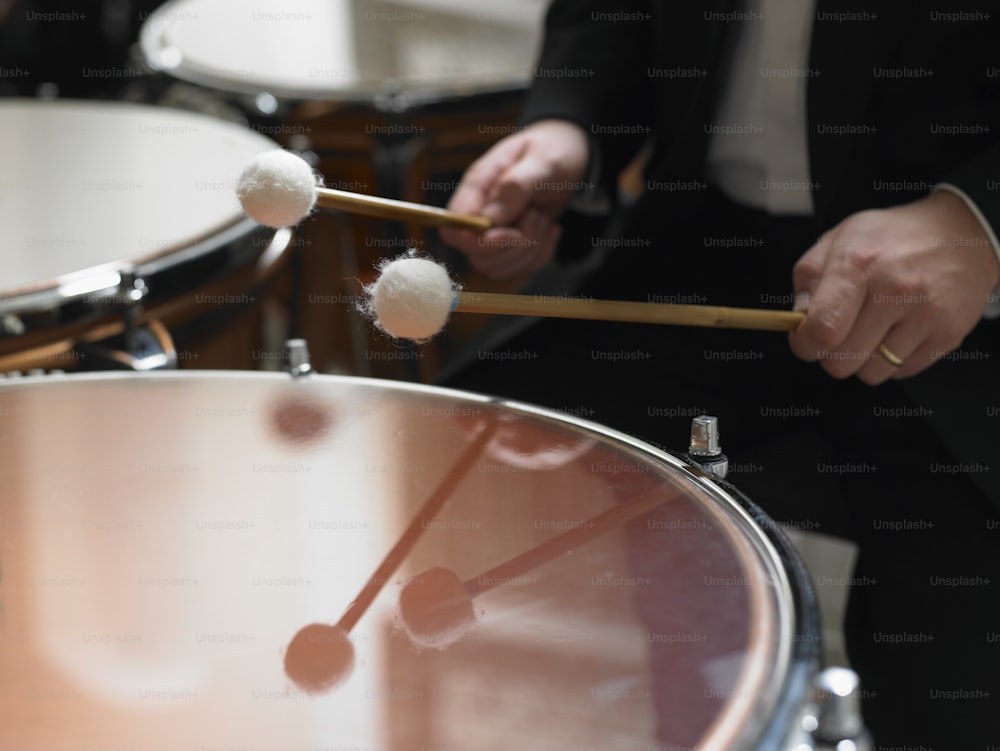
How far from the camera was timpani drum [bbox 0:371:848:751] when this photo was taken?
0.38 metres

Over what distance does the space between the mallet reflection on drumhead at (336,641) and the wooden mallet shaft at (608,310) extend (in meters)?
0.12

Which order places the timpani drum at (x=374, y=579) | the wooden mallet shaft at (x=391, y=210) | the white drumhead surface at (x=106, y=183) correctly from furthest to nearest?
1. the white drumhead surface at (x=106, y=183)
2. the wooden mallet shaft at (x=391, y=210)
3. the timpani drum at (x=374, y=579)

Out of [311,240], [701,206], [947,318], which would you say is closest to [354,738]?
[947,318]

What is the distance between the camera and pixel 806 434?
766 millimetres

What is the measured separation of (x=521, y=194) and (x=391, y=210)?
163 mm

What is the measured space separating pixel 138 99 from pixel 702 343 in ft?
2.53

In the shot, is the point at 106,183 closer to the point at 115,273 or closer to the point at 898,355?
the point at 115,273

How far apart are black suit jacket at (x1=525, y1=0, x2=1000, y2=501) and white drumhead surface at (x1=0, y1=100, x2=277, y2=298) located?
27 cm

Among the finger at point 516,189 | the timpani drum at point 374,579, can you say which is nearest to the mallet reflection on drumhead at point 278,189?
the timpani drum at point 374,579

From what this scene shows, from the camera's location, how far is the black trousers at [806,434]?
68cm

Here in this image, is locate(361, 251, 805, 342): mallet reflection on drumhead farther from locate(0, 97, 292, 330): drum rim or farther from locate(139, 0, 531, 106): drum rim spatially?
locate(139, 0, 531, 106): drum rim

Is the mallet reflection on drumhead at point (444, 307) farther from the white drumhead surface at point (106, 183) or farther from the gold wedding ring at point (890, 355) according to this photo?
the white drumhead surface at point (106, 183)

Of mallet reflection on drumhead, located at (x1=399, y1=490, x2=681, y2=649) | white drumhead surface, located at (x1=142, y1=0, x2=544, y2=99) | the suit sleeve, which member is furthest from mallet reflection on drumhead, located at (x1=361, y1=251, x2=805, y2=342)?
white drumhead surface, located at (x1=142, y1=0, x2=544, y2=99)

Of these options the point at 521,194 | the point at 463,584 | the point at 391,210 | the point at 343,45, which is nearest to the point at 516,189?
the point at 521,194
